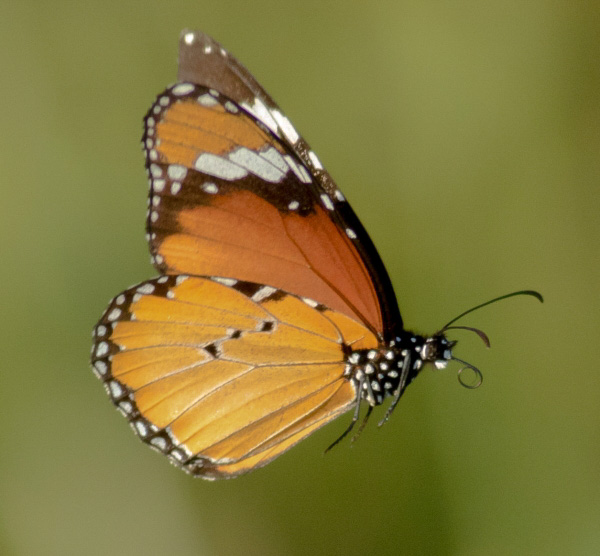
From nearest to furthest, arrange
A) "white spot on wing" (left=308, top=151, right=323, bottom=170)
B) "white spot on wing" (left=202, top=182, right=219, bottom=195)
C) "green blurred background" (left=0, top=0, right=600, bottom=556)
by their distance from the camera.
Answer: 1. "white spot on wing" (left=308, top=151, right=323, bottom=170)
2. "white spot on wing" (left=202, top=182, right=219, bottom=195)
3. "green blurred background" (left=0, top=0, right=600, bottom=556)

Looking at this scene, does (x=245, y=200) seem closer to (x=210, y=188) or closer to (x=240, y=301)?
(x=210, y=188)

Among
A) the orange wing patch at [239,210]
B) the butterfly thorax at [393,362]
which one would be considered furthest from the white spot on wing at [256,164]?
the butterfly thorax at [393,362]

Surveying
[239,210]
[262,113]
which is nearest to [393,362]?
[239,210]

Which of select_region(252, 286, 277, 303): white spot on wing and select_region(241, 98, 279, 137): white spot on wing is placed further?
select_region(252, 286, 277, 303): white spot on wing

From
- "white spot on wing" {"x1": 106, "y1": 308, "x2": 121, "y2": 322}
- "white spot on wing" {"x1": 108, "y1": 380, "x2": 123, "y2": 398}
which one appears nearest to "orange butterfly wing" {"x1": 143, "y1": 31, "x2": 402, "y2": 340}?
"white spot on wing" {"x1": 106, "y1": 308, "x2": 121, "y2": 322}

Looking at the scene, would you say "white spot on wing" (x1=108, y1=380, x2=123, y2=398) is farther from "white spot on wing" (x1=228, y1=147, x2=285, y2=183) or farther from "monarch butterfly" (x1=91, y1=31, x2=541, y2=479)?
"white spot on wing" (x1=228, y1=147, x2=285, y2=183)

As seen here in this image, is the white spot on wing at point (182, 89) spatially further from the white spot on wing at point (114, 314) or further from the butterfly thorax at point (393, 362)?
the butterfly thorax at point (393, 362)

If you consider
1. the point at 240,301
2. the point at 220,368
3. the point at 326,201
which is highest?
the point at 326,201

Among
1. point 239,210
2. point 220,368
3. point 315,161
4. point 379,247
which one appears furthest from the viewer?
point 379,247
